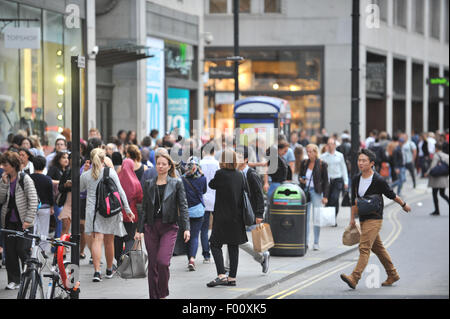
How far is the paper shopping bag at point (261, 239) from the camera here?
11734 mm

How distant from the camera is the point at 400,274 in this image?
1223 cm

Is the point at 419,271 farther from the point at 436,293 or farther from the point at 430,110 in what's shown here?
the point at 430,110

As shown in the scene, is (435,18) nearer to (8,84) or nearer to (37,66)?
(37,66)

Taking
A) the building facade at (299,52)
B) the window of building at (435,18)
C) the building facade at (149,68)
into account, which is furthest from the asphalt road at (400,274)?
the window of building at (435,18)

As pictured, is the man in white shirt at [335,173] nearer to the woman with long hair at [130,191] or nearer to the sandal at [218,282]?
the woman with long hair at [130,191]

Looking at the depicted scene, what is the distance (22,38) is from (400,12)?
32.6 m

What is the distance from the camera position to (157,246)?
969 cm

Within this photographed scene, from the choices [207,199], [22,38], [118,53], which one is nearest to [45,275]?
[207,199]

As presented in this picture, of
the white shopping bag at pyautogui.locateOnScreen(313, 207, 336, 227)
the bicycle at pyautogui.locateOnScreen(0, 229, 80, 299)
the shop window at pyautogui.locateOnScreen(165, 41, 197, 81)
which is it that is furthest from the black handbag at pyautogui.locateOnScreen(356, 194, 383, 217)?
the shop window at pyautogui.locateOnScreen(165, 41, 197, 81)

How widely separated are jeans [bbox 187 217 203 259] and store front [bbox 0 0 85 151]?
8478 mm

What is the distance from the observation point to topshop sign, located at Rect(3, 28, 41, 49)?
65.6 ft

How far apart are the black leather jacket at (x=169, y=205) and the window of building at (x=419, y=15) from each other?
4454 centimetres

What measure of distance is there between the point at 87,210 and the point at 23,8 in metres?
10.5
